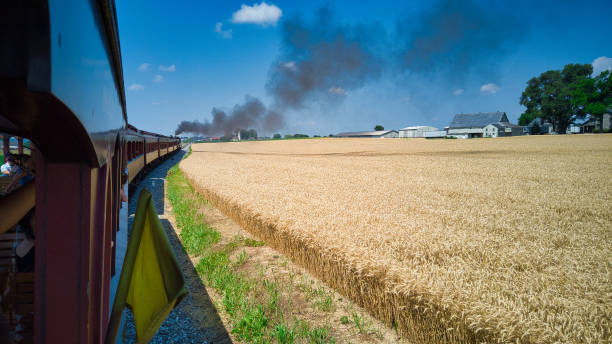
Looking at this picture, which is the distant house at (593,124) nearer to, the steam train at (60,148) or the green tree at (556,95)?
the green tree at (556,95)

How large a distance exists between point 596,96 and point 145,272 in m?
74.5

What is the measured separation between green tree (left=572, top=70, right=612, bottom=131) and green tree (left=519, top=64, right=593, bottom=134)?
3.30 meters

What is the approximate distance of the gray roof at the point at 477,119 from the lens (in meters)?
79.3

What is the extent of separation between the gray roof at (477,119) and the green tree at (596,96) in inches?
792

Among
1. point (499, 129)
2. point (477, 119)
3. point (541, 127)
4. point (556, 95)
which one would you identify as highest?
point (556, 95)

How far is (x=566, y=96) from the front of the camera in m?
67.8

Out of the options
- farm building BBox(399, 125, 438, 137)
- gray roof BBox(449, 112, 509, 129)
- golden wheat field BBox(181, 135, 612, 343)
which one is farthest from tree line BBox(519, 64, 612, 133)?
golden wheat field BBox(181, 135, 612, 343)

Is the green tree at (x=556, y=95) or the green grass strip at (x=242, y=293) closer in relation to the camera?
the green grass strip at (x=242, y=293)

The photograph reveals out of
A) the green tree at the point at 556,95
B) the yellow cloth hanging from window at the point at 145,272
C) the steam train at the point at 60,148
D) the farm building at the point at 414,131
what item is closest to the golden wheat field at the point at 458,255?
the yellow cloth hanging from window at the point at 145,272

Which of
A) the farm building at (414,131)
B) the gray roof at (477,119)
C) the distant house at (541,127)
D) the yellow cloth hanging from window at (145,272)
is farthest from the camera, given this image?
the farm building at (414,131)

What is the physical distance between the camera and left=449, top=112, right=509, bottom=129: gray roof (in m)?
79.3

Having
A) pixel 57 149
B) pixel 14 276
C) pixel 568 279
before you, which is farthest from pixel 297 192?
pixel 57 149

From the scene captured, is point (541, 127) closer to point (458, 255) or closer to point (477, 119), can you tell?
point (477, 119)

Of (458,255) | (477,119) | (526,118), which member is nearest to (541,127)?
(526,118)
